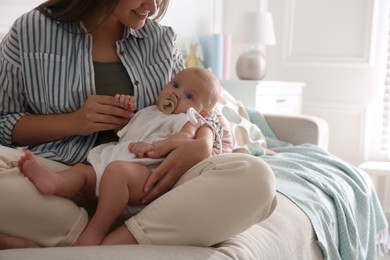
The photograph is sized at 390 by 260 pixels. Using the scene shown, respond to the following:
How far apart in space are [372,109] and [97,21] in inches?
98.9

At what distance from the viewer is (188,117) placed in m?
1.40

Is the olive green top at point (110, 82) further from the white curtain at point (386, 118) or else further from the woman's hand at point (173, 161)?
the white curtain at point (386, 118)

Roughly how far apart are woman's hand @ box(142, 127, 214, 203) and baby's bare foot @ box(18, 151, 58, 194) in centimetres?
21

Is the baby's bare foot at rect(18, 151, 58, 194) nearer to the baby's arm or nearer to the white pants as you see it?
the white pants

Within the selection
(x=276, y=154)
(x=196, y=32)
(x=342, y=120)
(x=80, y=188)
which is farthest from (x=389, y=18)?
(x=80, y=188)

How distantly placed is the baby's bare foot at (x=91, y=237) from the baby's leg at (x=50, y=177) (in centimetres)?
9

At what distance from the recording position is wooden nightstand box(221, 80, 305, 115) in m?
3.00

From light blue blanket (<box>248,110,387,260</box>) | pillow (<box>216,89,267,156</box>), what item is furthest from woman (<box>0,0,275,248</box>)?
pillow (<box>216,89,267,156</box>)

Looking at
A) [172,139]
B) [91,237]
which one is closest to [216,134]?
[172,139]

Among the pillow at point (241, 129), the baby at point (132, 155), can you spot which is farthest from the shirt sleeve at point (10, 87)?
the pillow at point (241, 129)

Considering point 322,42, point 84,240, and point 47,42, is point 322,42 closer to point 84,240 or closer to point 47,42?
point 47,42

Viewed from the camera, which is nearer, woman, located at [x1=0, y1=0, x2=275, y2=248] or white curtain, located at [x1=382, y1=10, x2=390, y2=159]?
woman, located at [x1=0, y1=0, x2=275, y2=248]

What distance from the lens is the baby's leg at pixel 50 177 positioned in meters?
1.16

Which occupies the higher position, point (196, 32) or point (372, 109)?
point (196, 32)
